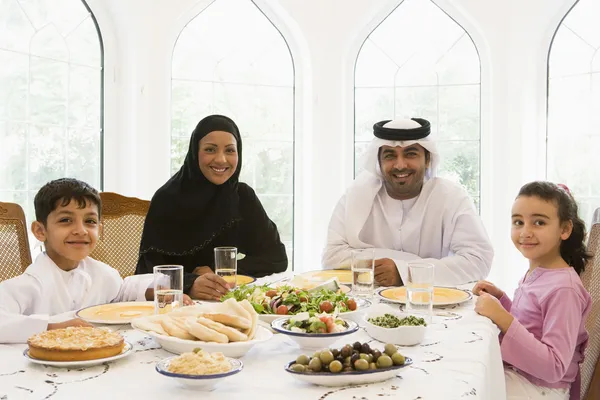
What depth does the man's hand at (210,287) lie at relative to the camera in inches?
84.0

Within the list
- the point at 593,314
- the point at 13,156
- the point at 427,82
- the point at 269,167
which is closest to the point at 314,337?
the point at 593,314

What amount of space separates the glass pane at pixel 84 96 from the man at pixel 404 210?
90.1 inches

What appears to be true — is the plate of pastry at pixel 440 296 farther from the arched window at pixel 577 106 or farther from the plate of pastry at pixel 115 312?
the arched window at pixel 577 106

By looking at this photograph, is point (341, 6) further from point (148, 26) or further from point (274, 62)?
point (148, 26)

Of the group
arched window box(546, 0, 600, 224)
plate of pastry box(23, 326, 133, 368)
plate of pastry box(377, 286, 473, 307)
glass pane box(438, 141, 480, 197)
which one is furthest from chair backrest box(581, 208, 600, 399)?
glass pane box(438, 141, 480, 197)

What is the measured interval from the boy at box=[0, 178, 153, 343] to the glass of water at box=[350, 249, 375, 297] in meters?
0.73

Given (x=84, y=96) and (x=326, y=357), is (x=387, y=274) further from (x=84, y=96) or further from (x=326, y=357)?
(x=84, y=96)

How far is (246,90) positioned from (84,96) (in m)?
1.28

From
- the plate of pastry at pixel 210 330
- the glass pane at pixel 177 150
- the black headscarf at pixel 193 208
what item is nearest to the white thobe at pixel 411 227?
the black headscarf at pixel 193 208

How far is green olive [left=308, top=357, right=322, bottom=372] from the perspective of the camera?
1.26 m

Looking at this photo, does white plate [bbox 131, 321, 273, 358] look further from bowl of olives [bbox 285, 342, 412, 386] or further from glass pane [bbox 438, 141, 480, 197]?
glass pane [bbox 438, 141, 480, 197]

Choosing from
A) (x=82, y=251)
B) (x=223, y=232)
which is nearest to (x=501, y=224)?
(x=223, y=232)

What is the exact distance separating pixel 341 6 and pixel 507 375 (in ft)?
11.8

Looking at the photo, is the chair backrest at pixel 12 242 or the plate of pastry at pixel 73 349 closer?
the plate of pastry at pixel 73 349
